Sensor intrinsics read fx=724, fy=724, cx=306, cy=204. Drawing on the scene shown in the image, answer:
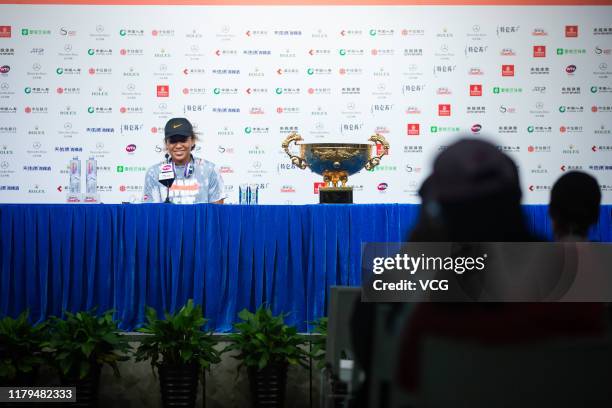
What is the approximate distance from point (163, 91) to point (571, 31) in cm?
345

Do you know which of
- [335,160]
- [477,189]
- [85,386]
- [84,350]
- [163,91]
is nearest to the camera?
[477,189]

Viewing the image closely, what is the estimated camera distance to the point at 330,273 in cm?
357

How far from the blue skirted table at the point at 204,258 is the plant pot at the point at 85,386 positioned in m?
0.57

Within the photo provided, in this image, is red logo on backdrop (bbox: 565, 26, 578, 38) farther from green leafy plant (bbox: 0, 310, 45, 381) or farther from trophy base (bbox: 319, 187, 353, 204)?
green leafy plant (bbox: 0, 310, 45, 381)

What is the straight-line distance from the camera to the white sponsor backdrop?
19.7 feet

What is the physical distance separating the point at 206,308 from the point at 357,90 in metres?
3.01

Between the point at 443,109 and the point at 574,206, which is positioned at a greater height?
the point at 443,109

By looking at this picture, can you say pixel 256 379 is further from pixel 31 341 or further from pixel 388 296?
pixel 388 296

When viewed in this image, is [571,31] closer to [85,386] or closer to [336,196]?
[336,196]

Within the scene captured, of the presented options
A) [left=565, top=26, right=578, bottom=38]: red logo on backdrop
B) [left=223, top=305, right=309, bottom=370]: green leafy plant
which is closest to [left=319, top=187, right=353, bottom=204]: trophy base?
[left=223, top=305, right=309, bottom=370]: green leafy plant

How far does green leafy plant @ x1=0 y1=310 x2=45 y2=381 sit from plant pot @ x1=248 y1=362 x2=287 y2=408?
0.88 metres

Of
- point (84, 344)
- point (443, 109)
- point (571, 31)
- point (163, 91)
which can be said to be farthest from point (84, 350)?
point (571, 31)

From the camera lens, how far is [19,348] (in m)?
2.97

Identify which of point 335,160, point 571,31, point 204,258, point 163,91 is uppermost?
point 571,31
